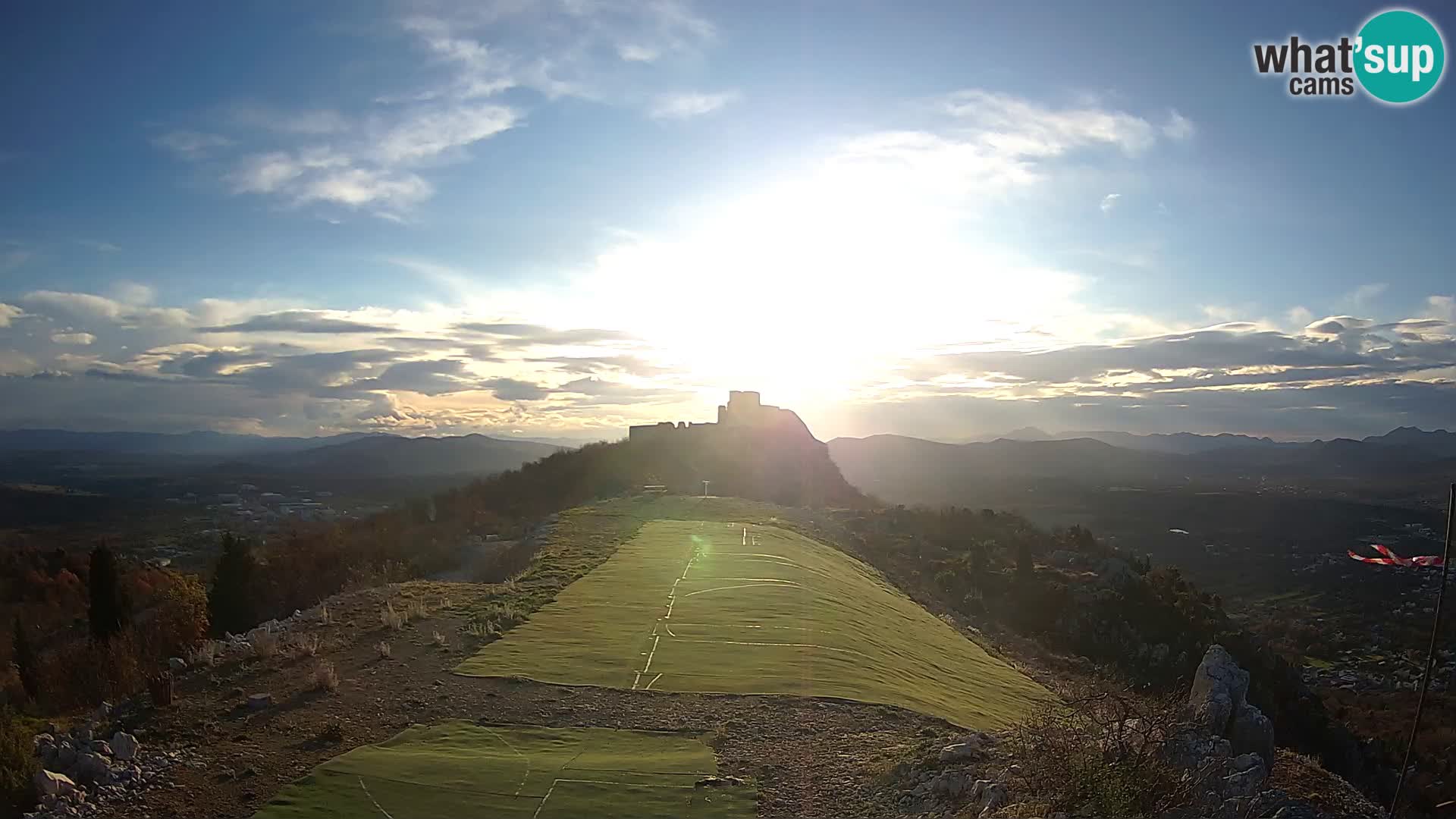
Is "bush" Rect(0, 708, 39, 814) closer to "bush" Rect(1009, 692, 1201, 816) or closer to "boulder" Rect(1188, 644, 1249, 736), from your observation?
"bush" Rect(1009, 692, 1201, 816)

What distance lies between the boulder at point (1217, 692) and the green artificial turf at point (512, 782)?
5092 mm

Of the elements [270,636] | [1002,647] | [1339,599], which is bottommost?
[1339,599]

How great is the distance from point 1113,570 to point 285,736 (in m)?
29.1

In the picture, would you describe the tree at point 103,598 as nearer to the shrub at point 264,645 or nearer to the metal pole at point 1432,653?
the shrub at point 264,645

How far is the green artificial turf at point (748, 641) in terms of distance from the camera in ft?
34.7

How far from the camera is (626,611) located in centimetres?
1352

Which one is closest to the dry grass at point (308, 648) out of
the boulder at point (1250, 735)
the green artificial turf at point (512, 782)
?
the green artificial turf at point (512, 782)

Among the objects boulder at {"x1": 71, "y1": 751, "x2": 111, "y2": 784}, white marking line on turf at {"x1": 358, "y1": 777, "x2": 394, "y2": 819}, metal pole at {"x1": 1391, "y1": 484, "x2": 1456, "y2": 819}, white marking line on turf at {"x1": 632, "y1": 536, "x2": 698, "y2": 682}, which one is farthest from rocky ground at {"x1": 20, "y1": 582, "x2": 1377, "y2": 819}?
metal pole at {"x1": 1391, "y1": 484, "x2": 1456, "y2": 819}

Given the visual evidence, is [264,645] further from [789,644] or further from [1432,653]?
[1432,653]

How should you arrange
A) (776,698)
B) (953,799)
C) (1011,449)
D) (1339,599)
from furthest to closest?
1. (1011,449)
2. (1339,599)
3. (776,698)
4. (953,799)

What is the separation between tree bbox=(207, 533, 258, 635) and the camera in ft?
66.7

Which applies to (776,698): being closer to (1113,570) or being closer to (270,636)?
(270,636)

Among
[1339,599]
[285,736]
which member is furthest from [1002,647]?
[1339,599]

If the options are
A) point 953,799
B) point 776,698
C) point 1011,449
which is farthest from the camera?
point 1011,449
